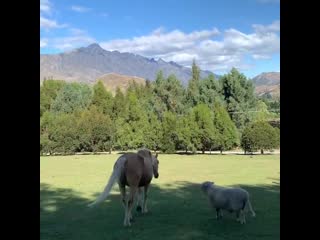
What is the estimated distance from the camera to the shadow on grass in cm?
645

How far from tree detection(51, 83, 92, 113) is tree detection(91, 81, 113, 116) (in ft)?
6.80

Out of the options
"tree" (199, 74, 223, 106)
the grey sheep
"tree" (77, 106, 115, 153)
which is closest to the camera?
the grey sheep

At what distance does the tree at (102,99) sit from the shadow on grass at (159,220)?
31209 mm

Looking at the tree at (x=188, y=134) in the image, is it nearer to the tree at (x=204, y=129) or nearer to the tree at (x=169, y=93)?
the tree at (x=204, y=129)

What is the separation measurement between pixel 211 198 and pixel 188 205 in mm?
1750

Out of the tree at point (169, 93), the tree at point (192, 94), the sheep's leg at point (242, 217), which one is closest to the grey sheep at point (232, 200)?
the sheep's leg at point (242, 217)

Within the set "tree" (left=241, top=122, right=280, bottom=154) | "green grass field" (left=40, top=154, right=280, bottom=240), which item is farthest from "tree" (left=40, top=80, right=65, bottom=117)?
"green grass field" (left=40, top=154, right=280, bottom=240)

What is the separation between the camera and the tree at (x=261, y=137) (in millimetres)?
33550

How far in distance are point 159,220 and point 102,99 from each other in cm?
3544

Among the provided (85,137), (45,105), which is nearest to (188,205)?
(85,137)

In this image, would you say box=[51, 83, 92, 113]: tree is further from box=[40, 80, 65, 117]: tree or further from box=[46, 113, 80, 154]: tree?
box=[46, 113, 80, 154]: tree
